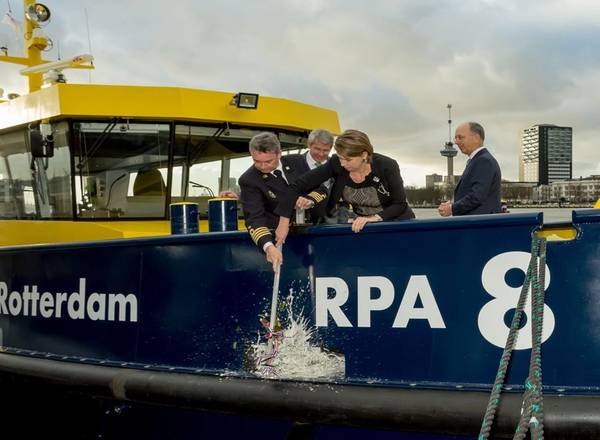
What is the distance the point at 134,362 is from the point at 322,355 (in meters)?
1.20

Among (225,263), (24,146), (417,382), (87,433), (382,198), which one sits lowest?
(87,433)

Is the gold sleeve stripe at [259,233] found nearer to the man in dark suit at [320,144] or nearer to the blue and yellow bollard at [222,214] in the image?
the blue and yellow bollard at [222,214]

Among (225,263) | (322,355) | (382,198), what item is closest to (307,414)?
(322,355)

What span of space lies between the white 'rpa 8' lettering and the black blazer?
1.23 feet

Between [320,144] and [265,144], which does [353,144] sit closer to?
[265,144]

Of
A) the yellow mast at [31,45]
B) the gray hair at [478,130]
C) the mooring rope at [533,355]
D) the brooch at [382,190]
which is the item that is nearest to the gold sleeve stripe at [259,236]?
the brooch at [382,190]

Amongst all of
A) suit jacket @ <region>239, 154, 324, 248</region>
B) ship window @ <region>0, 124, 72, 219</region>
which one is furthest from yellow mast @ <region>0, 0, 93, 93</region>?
suit jacket @ <region>239, 154, 324, 248</region>

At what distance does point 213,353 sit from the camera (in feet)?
10.4

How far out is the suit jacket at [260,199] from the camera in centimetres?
295

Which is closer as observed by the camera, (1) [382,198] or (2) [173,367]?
(1) [382,198]

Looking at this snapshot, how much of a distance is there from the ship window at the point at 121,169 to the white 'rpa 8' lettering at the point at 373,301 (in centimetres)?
221

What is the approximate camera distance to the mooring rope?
216 centimetres

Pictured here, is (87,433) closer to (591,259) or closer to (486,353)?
(486,353)

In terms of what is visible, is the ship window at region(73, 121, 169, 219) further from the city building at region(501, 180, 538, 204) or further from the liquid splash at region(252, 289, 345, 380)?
the city building at region(501, 180, 538, 204)
